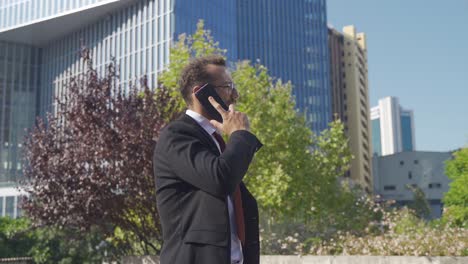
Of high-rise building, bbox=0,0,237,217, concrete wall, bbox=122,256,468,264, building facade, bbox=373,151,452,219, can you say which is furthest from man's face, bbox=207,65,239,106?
building facade, bbox=373,151,452,219

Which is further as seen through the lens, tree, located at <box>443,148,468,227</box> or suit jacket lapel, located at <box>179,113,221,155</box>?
tree, located at <box>443,148,468,227</box>

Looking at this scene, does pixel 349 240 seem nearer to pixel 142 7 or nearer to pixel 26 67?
pixel 142 7

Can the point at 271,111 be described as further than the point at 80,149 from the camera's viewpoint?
Yes

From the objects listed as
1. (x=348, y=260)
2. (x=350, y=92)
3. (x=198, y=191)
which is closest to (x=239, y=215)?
(x=198, y=191)

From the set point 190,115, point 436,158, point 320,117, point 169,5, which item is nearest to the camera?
point 190,115

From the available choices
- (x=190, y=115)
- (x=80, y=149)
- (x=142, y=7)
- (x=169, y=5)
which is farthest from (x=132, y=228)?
(x=142, y=7)

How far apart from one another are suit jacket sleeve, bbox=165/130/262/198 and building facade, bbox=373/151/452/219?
4364 inches

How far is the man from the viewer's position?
2.37 meters

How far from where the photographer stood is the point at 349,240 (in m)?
11.3

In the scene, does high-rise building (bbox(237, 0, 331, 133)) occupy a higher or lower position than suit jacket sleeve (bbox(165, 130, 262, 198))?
higher

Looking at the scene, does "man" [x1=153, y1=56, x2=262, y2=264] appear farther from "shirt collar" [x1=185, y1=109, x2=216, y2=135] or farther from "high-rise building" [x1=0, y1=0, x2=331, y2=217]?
"high-rise building" [x1=0, y1=0, x2=331, y2=217]

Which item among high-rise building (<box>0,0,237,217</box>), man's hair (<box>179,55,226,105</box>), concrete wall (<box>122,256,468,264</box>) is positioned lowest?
concrete wall (<box>122,256,468,264</box>)

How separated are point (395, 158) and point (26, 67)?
74.5 m

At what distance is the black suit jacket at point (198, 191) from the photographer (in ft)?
7.73
